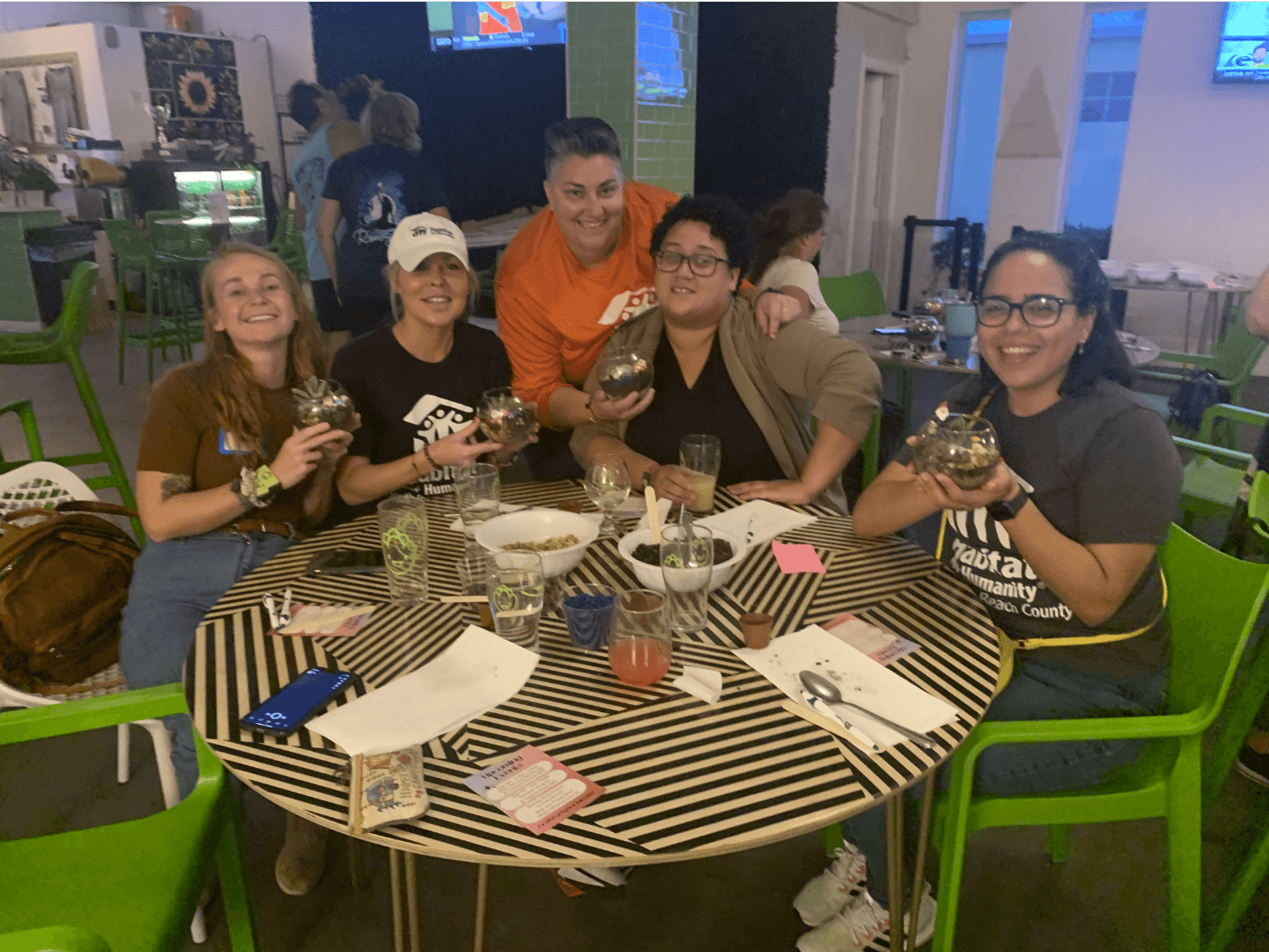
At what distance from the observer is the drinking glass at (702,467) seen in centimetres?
196

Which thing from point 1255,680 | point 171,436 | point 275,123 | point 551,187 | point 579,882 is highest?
point 275,123

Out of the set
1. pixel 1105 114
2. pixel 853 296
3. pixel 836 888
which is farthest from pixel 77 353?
pixel 1105 114

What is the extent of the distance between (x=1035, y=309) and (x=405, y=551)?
1.24 metres

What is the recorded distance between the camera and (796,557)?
68.2 inches

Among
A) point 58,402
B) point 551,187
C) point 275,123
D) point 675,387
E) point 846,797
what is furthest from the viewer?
point 275,123

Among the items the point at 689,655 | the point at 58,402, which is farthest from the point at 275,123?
the point at 689,655

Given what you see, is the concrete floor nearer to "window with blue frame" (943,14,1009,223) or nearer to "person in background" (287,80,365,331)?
"person in background" (287,80,365,331)

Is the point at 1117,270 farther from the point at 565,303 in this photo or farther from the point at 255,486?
the point at 255,486

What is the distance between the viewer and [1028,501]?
58.3 inches

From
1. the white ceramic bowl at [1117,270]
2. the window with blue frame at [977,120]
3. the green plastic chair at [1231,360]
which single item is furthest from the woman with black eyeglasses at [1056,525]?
the window with blue frame at [977,120]

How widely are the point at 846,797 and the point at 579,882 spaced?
3.54 feet

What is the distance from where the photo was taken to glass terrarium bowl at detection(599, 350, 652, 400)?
2156 millimetres

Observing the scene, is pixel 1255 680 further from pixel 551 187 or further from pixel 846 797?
pixel 551 187

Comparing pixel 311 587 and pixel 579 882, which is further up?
pixel 311 587
